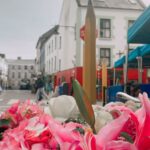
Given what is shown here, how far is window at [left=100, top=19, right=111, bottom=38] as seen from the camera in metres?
24.7

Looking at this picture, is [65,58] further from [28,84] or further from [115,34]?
[28,84]

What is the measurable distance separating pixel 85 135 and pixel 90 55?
709 mm

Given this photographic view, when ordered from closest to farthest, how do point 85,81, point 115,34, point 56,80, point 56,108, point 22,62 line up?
1. point 56,108
2. point 85,81
3. point 115,34
4. point 56,80
5. point 22,62

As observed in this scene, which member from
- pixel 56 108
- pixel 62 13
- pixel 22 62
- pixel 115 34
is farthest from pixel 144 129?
pixel 22 62

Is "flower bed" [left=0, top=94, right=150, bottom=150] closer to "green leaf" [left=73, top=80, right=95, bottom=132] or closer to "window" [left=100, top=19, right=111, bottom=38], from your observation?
"green leaf" [left=73, top=80, right=95, bottom=132]

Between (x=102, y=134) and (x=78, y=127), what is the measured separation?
10 centimetres

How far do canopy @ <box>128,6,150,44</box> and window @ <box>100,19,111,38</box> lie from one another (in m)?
18.5

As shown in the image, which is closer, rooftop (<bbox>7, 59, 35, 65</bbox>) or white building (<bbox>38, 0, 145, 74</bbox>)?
white building (<bbox>38, 0, 145, 74</bbox>)

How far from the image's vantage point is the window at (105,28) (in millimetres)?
24688

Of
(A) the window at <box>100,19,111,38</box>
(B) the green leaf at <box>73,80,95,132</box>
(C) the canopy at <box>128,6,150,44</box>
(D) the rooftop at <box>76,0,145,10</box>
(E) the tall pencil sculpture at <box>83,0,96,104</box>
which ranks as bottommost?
(B) the green leaf at <box>73,80,95,132</box>

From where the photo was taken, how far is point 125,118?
0.71 meters

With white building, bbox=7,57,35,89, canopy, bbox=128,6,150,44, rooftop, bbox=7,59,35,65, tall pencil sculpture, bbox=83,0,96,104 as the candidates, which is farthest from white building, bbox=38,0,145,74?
rooftop, bbox=7,59,35,65

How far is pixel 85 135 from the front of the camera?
0.70m

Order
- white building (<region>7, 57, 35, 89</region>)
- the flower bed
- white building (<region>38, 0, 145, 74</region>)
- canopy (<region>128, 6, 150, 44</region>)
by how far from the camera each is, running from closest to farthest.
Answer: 1. the flower bed
2. canopy (<region>128, 6, 150, 44</region>)
3. white building (<region>38, 0, 145, 74</region>)
4. white building (<region>7, 57, 35, 89</region>)
